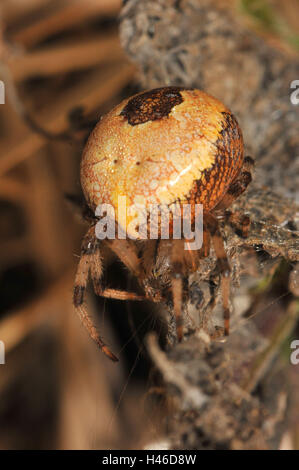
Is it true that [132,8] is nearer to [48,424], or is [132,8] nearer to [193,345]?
[193,345]

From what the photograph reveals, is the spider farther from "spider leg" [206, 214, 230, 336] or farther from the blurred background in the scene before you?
the blurred background

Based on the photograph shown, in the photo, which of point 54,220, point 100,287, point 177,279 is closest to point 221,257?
point 177,279

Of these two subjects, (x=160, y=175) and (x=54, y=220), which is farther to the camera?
(x=54, y=220)

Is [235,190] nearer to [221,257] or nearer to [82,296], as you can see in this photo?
[221,257]

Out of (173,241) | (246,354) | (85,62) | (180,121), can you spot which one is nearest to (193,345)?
(246,354)

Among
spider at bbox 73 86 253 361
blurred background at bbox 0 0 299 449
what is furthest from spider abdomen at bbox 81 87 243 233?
blurred background at bbox 0 0 299 449

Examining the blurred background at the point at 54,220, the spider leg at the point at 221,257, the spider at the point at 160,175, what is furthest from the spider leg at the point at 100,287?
the blurred background at the point at 54,220
